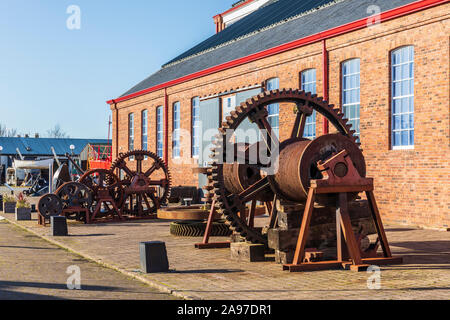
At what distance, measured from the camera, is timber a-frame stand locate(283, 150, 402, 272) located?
920 centimetres

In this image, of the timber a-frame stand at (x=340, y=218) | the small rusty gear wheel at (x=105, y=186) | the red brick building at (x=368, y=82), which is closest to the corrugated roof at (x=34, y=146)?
the red brick building at (x=368, y=82)

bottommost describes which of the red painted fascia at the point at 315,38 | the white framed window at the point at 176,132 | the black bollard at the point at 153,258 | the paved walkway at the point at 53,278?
the paved walkway at the point at 53,278

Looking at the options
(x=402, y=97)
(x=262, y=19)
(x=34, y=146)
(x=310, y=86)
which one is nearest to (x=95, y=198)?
(x=310, y=86)

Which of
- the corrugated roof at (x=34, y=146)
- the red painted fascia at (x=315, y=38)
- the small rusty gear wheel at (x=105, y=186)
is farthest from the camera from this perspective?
the corrugated roof at (x=34, y=146)

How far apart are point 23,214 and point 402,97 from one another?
489 inches

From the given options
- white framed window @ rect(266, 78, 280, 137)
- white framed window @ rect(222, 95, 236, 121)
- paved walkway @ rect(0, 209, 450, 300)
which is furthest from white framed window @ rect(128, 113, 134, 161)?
paved walkway @ rect(0, 209, 450, 300)

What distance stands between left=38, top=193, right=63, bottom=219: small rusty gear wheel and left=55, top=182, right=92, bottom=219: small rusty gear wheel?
0.30 meters

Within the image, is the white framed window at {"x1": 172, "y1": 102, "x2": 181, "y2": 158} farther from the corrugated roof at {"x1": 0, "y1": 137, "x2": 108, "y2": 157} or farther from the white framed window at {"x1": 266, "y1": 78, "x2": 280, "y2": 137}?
the corrugated roof at {"x1": 0, "y1": 137, "x2": 108, "y2": 157}

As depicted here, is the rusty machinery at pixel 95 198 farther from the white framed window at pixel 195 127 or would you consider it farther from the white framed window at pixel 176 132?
the white framed window at pixel 176 132

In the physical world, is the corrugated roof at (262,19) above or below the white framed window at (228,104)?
above

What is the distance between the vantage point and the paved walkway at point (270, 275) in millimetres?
7422
